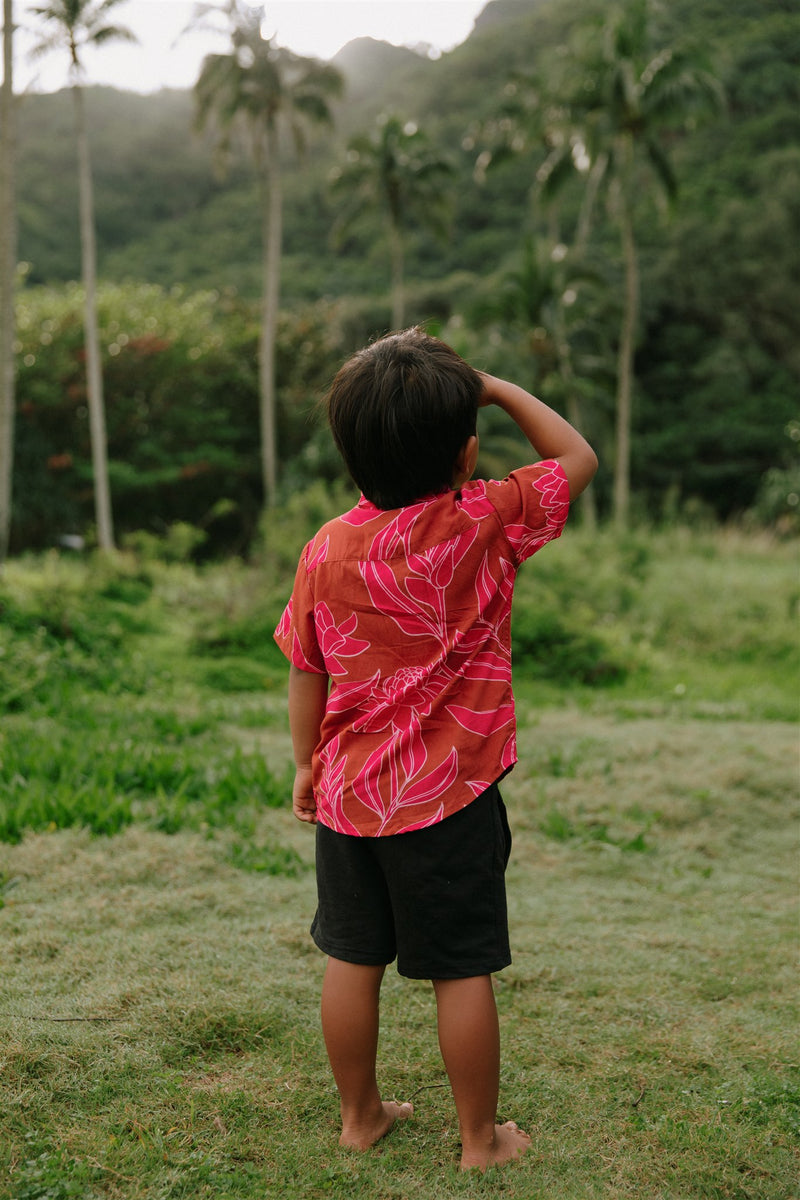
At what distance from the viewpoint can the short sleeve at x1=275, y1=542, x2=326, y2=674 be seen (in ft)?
6.15

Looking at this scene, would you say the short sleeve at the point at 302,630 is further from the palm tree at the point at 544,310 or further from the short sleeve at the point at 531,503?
the palm tree at the point at 544,310

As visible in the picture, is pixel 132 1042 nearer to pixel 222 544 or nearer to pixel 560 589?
pixel 560 589

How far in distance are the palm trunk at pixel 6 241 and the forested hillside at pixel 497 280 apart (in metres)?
6.29

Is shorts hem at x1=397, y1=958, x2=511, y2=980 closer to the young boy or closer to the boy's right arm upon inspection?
the young boy

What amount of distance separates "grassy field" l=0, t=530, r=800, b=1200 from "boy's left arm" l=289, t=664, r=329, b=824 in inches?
27.6

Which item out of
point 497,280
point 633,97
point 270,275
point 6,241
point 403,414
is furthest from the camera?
point 497,280

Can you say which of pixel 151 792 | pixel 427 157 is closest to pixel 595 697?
pixel 151 792

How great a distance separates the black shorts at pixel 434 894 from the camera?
176 centimetres

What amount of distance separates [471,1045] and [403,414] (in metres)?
1.14

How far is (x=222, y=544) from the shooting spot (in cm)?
2561

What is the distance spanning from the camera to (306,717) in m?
1.94

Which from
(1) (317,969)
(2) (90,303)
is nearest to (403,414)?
(1) (317,969)

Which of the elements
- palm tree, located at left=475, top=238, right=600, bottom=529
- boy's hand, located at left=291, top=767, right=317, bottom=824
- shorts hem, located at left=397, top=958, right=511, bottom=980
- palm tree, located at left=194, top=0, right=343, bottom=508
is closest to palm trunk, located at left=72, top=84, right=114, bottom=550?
palm tree, located at left=194, top=0, right=343, bottom=508

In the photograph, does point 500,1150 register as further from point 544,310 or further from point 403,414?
point 544,310
